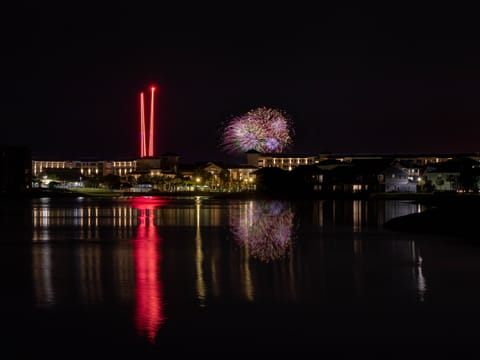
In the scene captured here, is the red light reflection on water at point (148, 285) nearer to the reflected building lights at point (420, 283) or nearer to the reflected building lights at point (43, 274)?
the reflected building lights at point (43, 274)

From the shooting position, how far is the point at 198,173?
100 meters

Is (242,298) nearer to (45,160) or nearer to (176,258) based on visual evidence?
(176,258)

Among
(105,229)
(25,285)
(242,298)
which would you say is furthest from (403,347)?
(105,229)

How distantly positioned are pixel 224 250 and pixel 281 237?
4.81 meters

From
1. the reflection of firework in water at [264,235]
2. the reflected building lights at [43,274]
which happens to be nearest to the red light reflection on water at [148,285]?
the reflected building lights at [43,274]

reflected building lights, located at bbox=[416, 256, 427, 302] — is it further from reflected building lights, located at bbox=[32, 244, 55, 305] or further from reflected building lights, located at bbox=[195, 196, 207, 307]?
reflected building lights, located at bbox=[32, 244, 55, 305]

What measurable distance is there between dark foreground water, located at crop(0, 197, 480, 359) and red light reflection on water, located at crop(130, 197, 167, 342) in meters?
0.03

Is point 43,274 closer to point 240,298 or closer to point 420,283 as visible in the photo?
point 240,298

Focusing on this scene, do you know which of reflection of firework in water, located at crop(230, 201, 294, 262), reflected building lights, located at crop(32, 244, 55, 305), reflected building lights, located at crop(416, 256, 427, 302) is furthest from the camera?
reflection of firework in water, located at crop(230, 201, 294, 262)

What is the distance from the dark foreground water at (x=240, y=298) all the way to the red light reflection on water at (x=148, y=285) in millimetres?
→ 30

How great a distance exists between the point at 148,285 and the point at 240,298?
7.69 ft

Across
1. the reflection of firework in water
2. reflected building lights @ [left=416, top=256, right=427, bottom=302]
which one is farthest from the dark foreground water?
the reflection of firework in water

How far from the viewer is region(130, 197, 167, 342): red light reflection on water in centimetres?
1147

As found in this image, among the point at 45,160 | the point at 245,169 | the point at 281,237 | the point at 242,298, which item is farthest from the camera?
the point at 45,160
